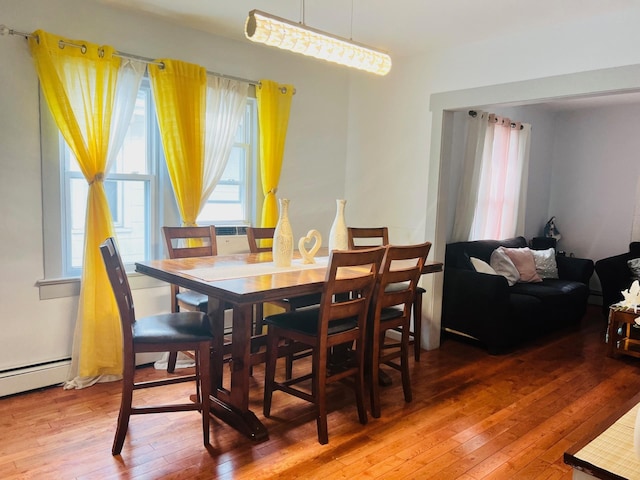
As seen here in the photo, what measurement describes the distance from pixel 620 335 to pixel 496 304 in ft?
3.57

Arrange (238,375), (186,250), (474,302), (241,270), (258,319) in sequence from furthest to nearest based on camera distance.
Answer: (474,302), (258,319), (186,250), (241,270), (238,375)

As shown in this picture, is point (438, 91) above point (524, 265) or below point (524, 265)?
above

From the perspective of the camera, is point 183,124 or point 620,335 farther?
point 620,335

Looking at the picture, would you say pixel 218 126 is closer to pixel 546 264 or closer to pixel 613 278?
pixel 546 264

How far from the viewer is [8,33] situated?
2785mm

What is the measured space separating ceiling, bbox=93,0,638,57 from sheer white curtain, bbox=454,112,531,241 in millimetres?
1482

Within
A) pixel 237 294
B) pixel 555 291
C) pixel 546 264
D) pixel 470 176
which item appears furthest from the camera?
pixel 546 264

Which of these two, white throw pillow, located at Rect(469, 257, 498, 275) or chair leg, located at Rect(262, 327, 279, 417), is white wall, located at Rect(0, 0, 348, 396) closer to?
chair leg, located at Rect(262, 327, 279, 417)

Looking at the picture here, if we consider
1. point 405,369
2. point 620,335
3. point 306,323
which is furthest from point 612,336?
point 306,323

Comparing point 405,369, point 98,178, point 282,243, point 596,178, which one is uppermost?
point 596,178

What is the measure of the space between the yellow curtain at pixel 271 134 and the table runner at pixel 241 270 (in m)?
1.02

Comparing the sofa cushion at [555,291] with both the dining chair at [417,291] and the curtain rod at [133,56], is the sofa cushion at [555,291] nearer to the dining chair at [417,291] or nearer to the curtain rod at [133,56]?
the dining chair at [417,291]

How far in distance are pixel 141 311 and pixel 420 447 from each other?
6.99 feet

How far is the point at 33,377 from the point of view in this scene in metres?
3.03
